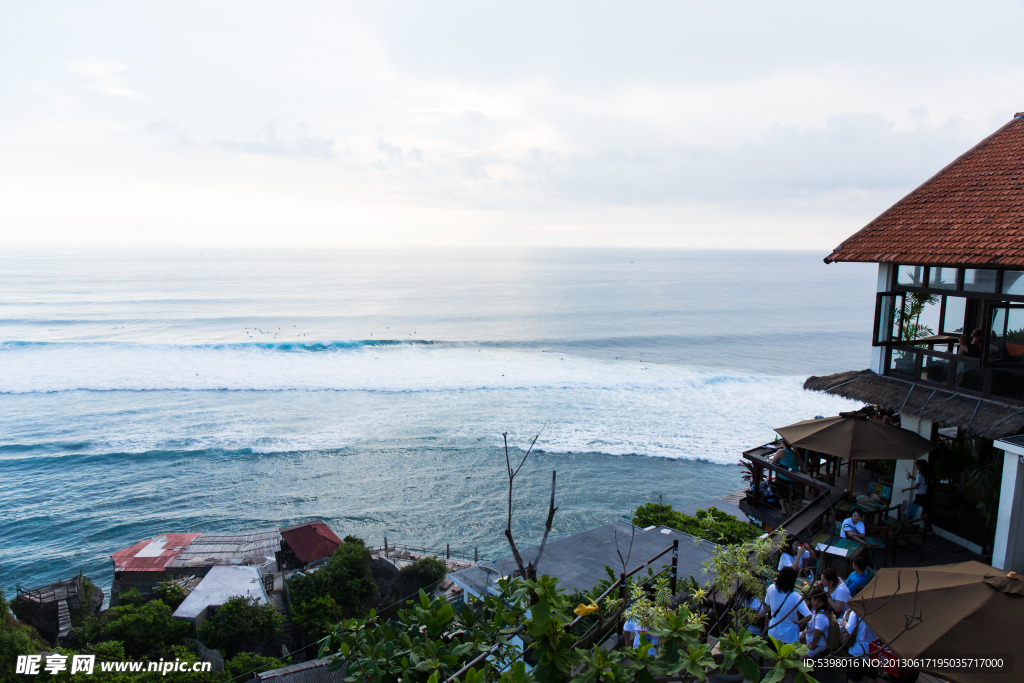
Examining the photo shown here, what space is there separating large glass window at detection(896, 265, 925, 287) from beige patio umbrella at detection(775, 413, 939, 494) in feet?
9.01

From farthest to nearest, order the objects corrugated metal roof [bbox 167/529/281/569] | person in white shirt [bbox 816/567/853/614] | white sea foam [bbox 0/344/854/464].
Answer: white sea foam [bbox 0/344/854/464]
corrugated metal roof [bbox 167/529/281/569]
person in white shirt [bbox 816/567/853/614]

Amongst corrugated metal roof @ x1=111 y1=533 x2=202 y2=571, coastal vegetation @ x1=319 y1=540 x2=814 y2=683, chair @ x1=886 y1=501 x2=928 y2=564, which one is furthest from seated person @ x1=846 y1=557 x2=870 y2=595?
corrugated metal roof @ x1=111 y1=533 x2=202 y2=571

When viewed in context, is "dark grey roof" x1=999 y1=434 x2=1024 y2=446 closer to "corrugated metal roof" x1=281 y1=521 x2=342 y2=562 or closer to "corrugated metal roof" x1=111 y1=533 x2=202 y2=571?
"corrugated metal roof" x1=281 y1=521 x2=342 y2=562

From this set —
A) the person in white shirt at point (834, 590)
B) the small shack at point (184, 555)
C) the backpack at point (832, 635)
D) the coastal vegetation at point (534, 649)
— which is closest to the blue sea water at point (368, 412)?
the small shack at point (184, 555)

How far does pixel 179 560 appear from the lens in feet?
57.9

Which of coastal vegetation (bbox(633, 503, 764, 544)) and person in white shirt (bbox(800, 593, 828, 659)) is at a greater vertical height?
person in white shirt (bbox(800, 593, 828, 659))

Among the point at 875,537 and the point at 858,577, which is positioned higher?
the point at 858,577

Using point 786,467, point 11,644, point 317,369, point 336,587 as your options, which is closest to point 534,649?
point 786,467

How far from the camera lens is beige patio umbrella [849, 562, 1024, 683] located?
4.84 m

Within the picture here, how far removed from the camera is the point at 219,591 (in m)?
16.5

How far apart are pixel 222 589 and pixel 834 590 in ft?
51.7

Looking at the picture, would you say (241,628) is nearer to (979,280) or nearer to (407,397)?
(979,280)

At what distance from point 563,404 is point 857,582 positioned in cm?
2685

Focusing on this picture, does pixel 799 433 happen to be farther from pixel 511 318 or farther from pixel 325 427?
pixel 511 318
